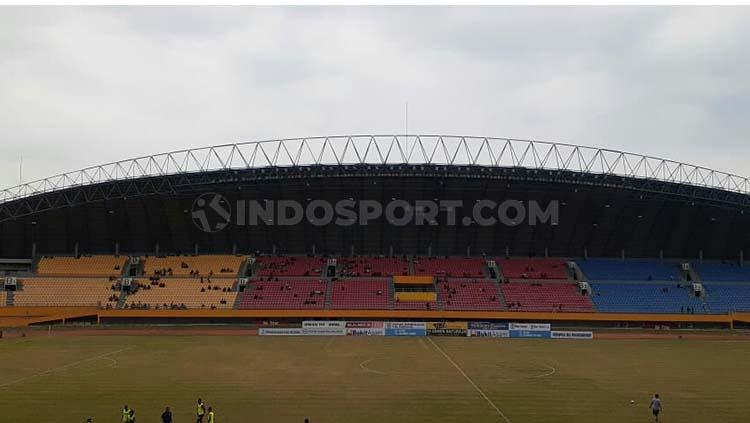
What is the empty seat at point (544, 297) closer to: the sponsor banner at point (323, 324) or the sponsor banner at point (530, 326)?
the sponsor banner at point (530, 326)

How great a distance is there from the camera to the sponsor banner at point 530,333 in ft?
181

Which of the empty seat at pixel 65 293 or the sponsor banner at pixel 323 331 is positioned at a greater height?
the empty seat at pixel 65 293

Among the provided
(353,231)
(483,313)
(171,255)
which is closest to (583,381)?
(483,313)

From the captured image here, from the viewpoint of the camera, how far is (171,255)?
7394 cm

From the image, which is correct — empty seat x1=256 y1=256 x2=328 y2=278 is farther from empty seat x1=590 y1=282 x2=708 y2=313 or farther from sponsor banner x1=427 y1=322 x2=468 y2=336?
empty seat x1=590 y1=282 x2=708 y2=313

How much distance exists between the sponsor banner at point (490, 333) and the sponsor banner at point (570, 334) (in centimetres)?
461

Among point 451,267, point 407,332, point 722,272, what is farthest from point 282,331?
point 722,272

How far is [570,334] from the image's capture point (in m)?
55.3

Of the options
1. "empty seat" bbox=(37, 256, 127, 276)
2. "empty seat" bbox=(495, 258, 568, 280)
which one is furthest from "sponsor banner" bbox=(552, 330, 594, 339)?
"empty seat" bbox=(37, 256, 127, 276)

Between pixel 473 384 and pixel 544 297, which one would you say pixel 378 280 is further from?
pixel 473 384

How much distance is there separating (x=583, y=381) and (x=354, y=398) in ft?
44.5

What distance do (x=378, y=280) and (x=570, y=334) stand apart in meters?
23.2

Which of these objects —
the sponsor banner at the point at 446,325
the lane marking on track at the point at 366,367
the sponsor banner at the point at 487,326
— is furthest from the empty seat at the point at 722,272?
the lane marking on track at the point at 366,367

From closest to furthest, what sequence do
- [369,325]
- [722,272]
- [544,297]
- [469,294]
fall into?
1. [369,325]
2. [544,297]
3. [469,294]
4. [722,272]
